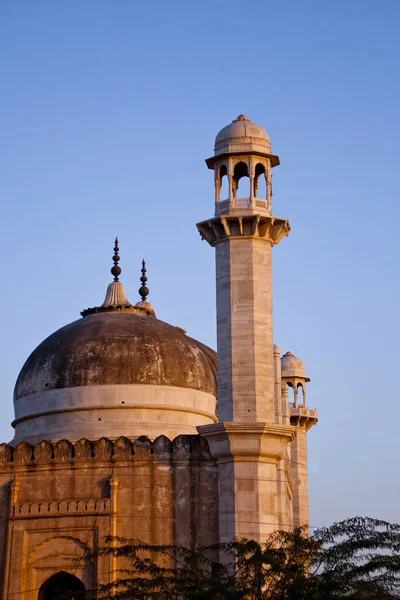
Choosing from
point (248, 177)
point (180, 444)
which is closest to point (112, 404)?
point (180, 444)

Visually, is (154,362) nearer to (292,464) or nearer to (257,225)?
(257,225)

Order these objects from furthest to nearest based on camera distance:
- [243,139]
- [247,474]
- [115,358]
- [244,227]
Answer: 1. [115,358]
2. [243,139]
3. [244,227]
4. [247,474]

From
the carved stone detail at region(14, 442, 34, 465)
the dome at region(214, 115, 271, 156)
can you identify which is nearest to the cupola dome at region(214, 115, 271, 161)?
the dome at region(214, 115, 271, 156)

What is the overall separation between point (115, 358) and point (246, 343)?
5.16 meters

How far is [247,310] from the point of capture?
22844 mm

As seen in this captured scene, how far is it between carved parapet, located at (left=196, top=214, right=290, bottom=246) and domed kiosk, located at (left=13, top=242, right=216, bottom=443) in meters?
4.71

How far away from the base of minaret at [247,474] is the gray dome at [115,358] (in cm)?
513

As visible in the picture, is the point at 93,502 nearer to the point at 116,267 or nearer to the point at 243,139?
the point at 243,139

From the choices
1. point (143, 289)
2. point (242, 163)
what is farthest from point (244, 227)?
point (143, 289)

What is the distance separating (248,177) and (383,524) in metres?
8.05

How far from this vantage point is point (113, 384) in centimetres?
2686

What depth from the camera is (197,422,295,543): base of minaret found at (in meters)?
21.5

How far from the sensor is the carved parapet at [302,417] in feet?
116

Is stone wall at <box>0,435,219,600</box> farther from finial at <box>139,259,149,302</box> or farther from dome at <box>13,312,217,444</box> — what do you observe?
finial at <box>139,259,149,302</box>
